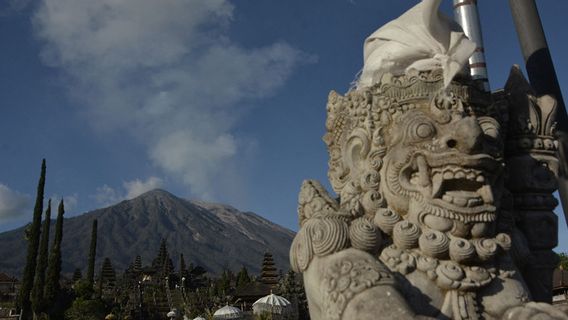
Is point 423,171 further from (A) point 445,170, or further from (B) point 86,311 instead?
(B) point 86,311

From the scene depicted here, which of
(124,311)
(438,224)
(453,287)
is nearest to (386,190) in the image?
(438,224)

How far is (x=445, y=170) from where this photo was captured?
10.4ft

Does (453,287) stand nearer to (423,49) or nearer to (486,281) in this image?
(486,281)

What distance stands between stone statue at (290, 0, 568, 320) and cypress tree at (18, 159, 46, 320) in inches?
1246

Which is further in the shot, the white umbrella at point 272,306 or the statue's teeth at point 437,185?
the white umbrella at point 272,306

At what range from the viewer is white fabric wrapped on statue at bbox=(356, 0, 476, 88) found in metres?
3.48

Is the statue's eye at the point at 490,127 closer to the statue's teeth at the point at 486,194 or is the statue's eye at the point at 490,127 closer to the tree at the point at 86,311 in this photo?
the statue's teeth at the point at 486,194

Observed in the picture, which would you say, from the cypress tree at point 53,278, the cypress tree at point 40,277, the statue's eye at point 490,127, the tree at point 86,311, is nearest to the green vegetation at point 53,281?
the cypress tree at point 53,278

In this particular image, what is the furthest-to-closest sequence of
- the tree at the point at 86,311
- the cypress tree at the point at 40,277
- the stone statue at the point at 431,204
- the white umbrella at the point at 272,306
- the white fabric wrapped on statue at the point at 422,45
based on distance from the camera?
1. the cypress tree at the point at 40,277
2. the tree at the point at 86,311
3. the white umbrella at the point at 272,306
4. the white fabric wrapped on statue at the point at 422,45
5. the stone statue at the point at 431,204

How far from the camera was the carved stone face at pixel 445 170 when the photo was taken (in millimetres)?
3125

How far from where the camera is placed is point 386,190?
11.0 ft

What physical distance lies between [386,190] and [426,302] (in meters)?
0.77

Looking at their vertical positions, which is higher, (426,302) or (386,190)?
(386,190)

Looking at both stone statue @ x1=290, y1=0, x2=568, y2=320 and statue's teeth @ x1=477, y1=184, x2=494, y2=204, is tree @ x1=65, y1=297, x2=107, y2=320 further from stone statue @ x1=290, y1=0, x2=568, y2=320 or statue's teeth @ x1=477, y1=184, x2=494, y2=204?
→ statue's teeth @ x1=477, y1=184, x2=494, y2=204
